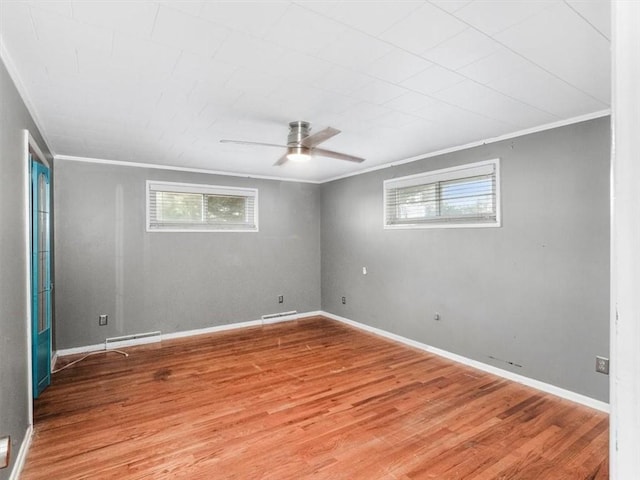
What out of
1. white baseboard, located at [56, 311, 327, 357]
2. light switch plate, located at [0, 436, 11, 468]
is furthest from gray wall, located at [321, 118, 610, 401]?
light switch plate, located at [0, 436, 11, 468]

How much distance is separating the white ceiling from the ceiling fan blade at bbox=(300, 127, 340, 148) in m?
0.19

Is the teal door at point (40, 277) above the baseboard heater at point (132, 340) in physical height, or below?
above

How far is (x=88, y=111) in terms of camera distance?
2.83 m

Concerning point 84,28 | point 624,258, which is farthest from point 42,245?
point 624,258

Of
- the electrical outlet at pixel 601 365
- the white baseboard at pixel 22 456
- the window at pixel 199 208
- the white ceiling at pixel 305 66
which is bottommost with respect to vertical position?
the white baseboard at pixel 22 456

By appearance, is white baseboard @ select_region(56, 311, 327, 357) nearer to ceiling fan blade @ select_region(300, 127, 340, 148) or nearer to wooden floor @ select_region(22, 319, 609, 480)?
wooden floor @ select_region(22, 319, 609, 480)

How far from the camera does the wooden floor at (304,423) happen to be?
2.21 m

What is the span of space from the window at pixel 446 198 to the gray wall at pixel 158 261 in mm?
1914

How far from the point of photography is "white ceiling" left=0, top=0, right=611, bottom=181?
1.65 metres

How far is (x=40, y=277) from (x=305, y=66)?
3018mm

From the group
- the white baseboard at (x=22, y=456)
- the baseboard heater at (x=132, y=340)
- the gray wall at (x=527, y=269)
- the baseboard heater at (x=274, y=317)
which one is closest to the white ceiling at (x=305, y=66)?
the gray wall at (x=527, y=269)

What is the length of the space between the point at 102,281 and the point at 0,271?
2.84 metres

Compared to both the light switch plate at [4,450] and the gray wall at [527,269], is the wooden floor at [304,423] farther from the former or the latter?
the light switch plate at [4,450]

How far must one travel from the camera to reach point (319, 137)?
2.85m
